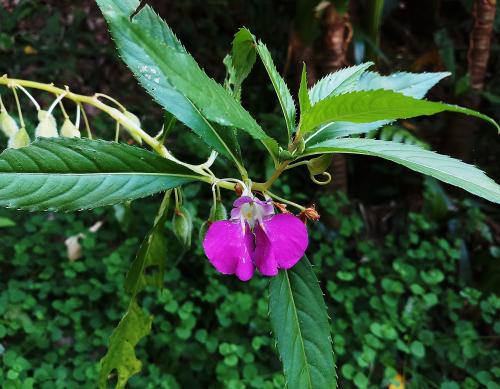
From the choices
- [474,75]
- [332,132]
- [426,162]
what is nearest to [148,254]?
[332,132]

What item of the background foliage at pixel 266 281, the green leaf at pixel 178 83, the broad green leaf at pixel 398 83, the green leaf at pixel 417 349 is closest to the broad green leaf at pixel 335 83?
the broad green leaf at pixel 398 83

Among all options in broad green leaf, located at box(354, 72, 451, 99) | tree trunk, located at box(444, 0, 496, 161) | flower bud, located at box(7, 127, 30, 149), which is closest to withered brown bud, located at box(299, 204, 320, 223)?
broad green leaf, located at box(354, 72, 451, 99)

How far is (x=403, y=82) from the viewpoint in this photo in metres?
0.85

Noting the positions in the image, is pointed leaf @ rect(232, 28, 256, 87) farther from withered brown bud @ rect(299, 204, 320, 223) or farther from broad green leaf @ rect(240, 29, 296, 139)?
withered brown bud @ rect(299, 204, 320, 223)

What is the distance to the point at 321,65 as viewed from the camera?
6.59 feet

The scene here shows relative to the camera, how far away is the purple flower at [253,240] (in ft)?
2.03

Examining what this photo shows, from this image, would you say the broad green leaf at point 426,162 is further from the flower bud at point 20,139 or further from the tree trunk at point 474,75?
the tree trunk at point 474,75

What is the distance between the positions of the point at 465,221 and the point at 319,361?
61.3 inches

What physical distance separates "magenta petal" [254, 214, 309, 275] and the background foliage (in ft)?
3.00

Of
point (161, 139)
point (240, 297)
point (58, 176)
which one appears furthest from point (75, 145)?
point (240, 297)

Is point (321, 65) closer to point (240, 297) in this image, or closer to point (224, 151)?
point (240, 297)

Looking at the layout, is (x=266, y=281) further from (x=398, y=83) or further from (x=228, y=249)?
(x=228, y=249)

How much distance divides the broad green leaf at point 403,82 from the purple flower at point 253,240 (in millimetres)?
302

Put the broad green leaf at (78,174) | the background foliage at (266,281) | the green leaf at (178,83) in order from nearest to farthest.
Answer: the green leaf at (178,83), the broad green leaf at (78,174), the background foliage at (266,281)
